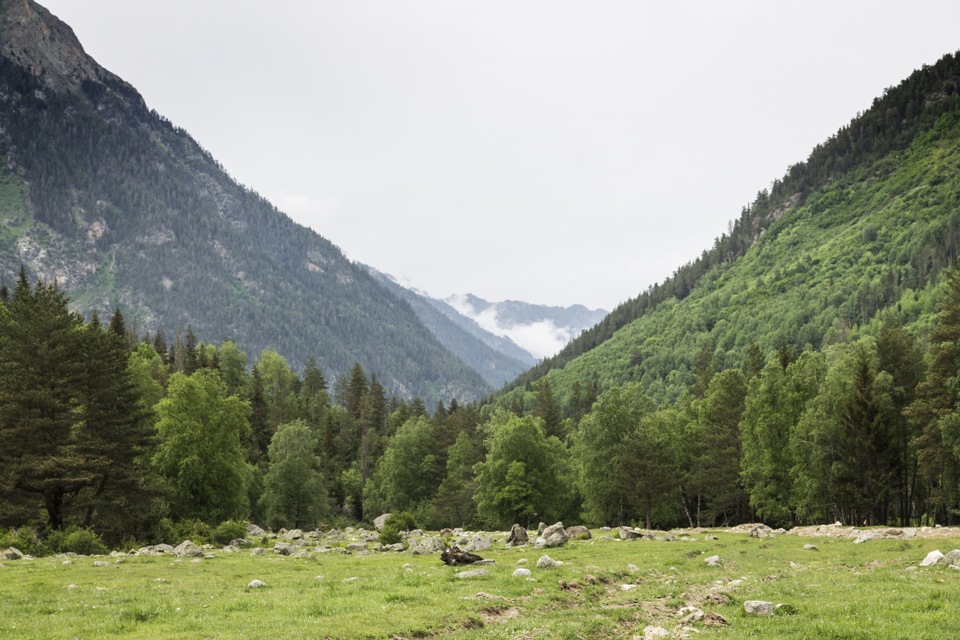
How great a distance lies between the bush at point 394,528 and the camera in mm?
59000

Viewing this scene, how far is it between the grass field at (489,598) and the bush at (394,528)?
979 inches

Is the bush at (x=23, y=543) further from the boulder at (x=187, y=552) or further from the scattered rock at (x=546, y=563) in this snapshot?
the scattered rock at (x=546, y=563)

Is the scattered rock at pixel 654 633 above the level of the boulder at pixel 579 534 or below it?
above

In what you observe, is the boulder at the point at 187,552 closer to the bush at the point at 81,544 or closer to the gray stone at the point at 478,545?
the bush at the point at 81,544

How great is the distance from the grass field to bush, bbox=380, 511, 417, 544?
81.5 ft

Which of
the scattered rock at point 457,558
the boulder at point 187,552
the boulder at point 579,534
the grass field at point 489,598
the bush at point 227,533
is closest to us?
the grass field at point 489,598

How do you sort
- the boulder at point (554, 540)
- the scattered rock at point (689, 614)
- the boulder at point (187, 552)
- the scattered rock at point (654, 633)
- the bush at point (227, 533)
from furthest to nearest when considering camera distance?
the bush at point (227, 533), the boulder at point (554, 540), the boulder at point (187, 552), the scattered rock at point (689, 614), the scattered rock at point (654, 633)

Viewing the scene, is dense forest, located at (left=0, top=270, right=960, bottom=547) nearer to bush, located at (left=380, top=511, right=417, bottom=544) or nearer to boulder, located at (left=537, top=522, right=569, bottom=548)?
bush, located at (left=380, top=511, right=417, bottom=544)

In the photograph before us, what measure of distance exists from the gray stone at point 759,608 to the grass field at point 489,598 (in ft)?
0.94

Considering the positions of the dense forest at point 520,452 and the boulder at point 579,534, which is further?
the boulder at point 579,534

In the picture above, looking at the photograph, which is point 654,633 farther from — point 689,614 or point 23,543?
point 23,543

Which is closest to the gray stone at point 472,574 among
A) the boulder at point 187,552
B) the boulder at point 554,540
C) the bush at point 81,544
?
the boulder at point 554,540

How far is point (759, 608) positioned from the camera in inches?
714

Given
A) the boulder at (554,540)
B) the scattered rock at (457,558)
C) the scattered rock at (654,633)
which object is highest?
the scattered rock at (654,633)
